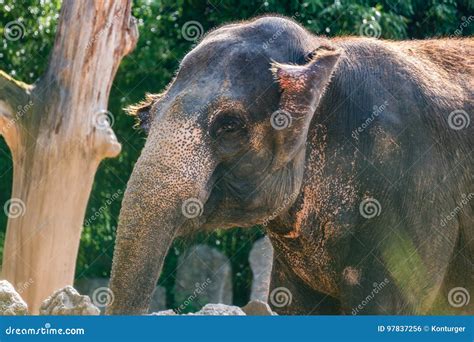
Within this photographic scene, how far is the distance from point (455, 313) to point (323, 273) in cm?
63

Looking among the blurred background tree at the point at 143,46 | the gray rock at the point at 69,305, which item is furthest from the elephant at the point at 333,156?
the blurred background tree at the point at 143,46

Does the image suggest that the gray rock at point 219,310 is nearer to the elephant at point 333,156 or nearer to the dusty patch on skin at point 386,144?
the elephant at point 333,156

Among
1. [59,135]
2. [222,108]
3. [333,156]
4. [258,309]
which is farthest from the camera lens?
[59,135]

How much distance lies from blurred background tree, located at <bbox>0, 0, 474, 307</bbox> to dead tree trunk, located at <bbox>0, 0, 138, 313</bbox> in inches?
79.7

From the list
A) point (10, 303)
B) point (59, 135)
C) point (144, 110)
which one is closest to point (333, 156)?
point (144, 110)

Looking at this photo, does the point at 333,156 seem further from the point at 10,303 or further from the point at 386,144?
the point at 10,303

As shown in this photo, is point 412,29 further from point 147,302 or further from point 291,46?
point 147,302

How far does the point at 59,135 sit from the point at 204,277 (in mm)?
4247

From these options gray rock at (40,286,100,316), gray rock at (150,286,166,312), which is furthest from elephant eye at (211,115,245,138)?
gray rock at (150,286,166,312)

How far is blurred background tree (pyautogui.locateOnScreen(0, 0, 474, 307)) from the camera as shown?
11.1 metres

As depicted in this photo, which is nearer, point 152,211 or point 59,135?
point 152,211

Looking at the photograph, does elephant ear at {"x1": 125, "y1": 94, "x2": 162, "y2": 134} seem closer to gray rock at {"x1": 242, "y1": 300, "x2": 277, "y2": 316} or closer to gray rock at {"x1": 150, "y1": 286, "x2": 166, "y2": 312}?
gray rock at {"x1": 242, "y1": 300, "x2": 277, "y2": 316}

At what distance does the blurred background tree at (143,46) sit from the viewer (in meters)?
11.1

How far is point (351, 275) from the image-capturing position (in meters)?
5.00
